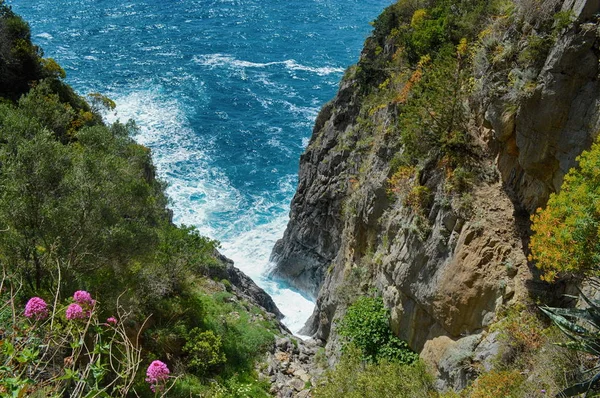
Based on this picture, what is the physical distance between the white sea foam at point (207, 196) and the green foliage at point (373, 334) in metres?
18.7

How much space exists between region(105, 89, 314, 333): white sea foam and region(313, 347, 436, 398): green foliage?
22229 mm

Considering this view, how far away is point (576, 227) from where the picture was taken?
289 inches

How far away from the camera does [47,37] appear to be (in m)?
63.4

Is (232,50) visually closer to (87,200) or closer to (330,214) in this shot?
(330,214)

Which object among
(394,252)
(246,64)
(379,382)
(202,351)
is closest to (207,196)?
(246,64)

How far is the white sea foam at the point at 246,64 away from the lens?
6094cm

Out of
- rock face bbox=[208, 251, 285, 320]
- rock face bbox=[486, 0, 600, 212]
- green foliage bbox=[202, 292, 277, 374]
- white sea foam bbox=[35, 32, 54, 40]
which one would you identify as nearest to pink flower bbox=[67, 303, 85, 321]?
rock face bbox=[486, 0, 600, 212]

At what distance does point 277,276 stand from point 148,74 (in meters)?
35.4

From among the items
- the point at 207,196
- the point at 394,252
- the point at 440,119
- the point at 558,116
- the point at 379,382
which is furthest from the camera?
the point at 207,196

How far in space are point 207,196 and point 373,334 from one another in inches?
1296

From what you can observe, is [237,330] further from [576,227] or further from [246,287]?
[576,227]

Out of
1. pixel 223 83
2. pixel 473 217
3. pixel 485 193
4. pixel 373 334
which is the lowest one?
pixel 373 334

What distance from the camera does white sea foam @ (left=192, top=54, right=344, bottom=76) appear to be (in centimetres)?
6094

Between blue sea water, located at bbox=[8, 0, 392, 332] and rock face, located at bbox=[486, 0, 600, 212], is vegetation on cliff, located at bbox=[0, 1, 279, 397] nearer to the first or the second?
rock face, located at bbox=[486, 0, 600, 212]
